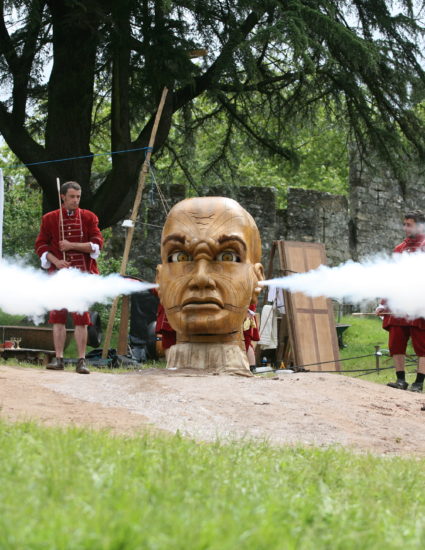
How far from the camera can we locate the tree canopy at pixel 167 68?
13.5 meters

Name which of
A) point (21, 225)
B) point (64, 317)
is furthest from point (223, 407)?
point (21, 225)

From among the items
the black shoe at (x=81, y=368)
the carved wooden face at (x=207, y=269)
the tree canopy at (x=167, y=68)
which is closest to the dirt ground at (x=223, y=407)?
the black shoe at (x=81, y=368)

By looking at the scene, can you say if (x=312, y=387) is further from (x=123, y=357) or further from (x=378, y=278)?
(x=123, y=357)

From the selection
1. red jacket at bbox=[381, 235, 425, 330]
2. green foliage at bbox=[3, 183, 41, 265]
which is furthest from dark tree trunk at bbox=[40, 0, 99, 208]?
red jacket at bbox=[381, 235, 425, 330]

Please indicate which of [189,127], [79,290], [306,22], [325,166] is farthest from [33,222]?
[325,166]

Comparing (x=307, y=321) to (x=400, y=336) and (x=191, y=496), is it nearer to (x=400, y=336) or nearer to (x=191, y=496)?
(x=400, y=336)

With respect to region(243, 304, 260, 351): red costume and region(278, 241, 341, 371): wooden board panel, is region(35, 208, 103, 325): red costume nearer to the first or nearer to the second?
→ region(243, 304, 260, 351): red costume

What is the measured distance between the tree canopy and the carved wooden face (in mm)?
3845

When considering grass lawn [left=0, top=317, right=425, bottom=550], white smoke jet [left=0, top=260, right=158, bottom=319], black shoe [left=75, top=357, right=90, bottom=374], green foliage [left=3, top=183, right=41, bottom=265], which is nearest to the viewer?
grass lawn [left=0, top=317, right=425, bottom=550]

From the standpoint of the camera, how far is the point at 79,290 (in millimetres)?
9891

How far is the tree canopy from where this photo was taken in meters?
13.5

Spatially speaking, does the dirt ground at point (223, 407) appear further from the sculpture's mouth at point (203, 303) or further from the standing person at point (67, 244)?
the sculpture's mouth at point (203, 303)

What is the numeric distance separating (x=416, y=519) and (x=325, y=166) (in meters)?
32.0

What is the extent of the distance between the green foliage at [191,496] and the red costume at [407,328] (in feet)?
16.6
